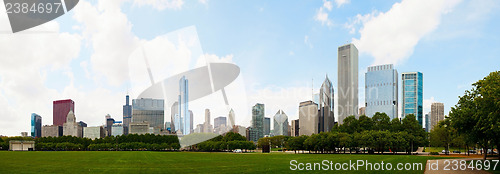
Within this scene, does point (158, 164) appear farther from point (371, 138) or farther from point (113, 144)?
point (113, 144)

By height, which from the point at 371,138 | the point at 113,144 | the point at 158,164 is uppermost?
the point at 158,164

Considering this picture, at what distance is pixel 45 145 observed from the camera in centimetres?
13400

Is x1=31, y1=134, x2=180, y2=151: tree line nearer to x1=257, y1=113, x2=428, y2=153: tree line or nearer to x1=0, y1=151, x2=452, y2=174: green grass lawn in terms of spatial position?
x1=257, y1=113, x2=428, y2=153: tree line

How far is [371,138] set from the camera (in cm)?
7950

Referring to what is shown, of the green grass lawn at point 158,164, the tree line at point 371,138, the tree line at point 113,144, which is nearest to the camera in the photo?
the green grass lawn at point 158,164

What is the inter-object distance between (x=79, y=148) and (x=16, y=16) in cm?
12674

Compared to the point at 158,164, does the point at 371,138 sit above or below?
below

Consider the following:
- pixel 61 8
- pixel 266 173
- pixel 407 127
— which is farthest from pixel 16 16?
pixel 407 127

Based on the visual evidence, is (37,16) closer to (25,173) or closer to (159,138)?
(25,173)

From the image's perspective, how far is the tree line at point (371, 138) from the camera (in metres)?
78.9

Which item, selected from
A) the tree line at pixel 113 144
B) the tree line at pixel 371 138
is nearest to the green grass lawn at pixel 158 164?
the tree line at pixel 371 138

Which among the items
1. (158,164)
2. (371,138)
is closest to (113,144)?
(371,138)

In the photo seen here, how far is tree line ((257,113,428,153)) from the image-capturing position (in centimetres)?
7889

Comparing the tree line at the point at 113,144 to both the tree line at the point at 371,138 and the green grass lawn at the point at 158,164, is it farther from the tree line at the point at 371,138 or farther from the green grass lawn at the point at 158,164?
the green grass lawn at the point at 158,164
